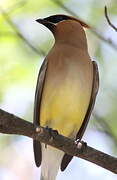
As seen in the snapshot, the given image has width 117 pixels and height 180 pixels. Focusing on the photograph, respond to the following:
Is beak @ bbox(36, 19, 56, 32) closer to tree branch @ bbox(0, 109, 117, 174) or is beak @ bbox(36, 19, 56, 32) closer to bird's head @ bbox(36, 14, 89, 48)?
bird's head @ bbox(36, 14, 89, 48)

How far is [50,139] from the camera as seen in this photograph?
3379 millimetres

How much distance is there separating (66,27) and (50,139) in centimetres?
157

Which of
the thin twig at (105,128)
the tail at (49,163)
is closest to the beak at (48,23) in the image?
the thin twig at (105,128)

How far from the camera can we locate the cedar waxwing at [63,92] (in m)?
4.32

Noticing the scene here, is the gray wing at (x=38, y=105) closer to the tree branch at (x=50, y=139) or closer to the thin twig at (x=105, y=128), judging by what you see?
the thin twig at (x=105, y=128)

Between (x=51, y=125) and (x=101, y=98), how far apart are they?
844mm

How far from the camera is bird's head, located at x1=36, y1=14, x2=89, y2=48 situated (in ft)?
15.3

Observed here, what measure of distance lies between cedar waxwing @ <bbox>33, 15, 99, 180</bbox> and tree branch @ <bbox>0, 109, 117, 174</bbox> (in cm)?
88

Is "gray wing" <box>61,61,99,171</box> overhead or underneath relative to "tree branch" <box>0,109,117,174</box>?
underneath

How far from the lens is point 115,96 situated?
5.00 m

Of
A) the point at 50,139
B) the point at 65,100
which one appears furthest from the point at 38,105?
the point at 50,139

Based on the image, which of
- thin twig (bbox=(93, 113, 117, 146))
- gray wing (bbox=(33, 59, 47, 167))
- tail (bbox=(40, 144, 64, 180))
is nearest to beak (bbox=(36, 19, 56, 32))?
gray wing (bbox=(33, 59, 47, 167))

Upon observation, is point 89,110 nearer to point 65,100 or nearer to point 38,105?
point 65,100

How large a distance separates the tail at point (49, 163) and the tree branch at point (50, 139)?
3.56 ft
